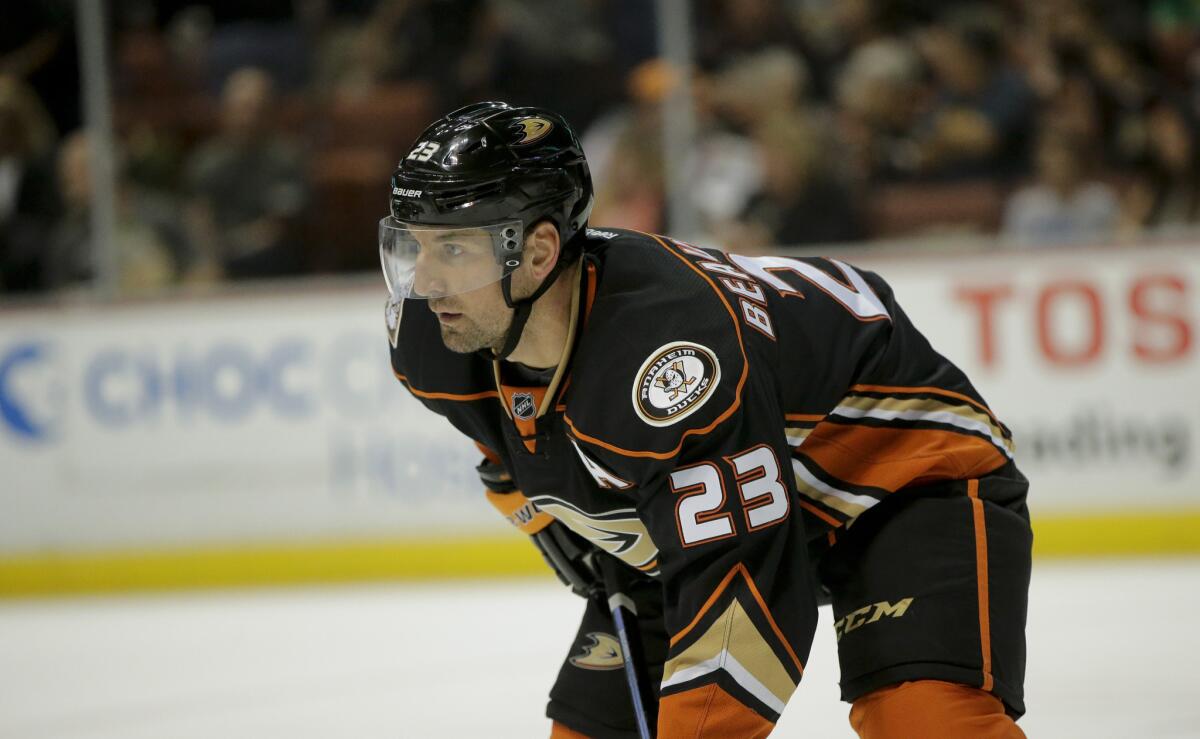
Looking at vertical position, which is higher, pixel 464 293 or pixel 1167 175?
pixel 464 293

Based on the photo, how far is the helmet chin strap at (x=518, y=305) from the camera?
79.8 inches

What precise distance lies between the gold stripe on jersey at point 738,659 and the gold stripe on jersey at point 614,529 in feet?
0.80

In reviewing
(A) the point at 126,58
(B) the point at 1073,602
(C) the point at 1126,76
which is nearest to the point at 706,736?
(B) the point at 1073,602

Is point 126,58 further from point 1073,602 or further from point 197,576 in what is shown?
point 1073,602

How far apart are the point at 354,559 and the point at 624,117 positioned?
2060 millimetres

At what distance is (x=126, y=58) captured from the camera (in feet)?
20.5

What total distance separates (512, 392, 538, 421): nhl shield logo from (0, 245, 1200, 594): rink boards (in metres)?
3.21

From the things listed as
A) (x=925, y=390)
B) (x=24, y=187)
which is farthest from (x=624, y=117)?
(x=925, y=390)

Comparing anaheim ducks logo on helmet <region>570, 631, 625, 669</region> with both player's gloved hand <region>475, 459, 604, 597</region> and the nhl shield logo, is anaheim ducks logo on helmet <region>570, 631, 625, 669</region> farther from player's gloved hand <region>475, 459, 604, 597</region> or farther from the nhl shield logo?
the nhl shield logo

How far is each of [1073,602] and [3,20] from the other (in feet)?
16.5

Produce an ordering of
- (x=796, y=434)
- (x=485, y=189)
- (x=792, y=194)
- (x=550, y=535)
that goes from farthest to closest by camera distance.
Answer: (x=792, y=194) → (x=550, y=535) → (x=796, y=434) → (x=485, y=189)

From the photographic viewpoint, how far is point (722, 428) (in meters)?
1.87

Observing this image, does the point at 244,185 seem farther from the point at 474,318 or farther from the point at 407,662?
the point at 474,318

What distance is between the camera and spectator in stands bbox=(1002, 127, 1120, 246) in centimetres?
538
